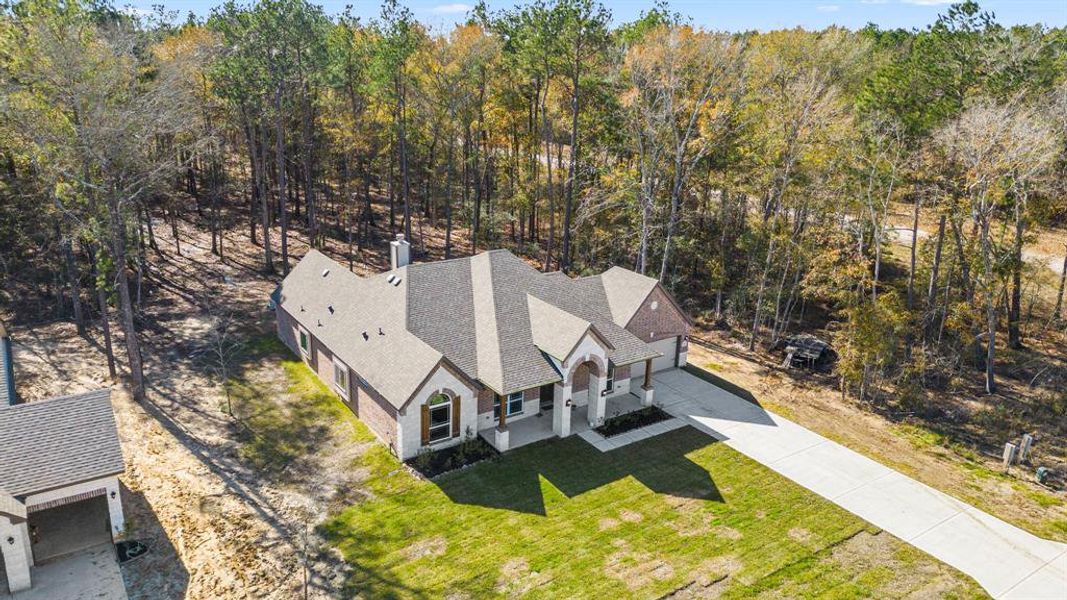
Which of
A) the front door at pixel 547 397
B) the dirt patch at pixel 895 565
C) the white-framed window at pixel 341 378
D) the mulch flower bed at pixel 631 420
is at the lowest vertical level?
the dirt patch at pixel 895 565

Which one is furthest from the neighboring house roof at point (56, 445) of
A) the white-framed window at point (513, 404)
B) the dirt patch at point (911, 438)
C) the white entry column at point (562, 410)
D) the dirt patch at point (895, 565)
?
the dirt patch at point (911, 438)

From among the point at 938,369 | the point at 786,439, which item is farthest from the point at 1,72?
the point at 938,369

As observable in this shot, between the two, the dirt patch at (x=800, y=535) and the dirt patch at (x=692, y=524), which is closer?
the dirt patch at (x=800, y=535)

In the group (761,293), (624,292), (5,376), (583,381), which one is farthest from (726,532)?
(5,376)

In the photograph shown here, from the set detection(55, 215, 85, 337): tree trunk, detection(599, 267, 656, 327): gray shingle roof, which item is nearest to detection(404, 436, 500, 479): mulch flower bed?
detection(599, 267, 656, 327): gray shingle roof

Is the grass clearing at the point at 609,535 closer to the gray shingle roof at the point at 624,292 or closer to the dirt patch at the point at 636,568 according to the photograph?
the dirt patch at the point at 636,568

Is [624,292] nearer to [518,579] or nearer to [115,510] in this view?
[518,579]
